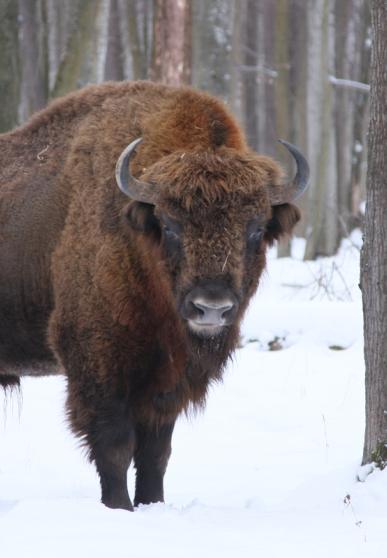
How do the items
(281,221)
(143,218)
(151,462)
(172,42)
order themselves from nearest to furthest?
(143,218) < (281,221) < (151,462) < (172,42)

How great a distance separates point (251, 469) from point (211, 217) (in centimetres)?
217

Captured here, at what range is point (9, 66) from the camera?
10.8 metres

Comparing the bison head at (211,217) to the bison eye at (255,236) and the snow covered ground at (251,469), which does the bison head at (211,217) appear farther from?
the snow covered ground at (251,469)

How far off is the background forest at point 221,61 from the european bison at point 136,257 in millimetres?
4977

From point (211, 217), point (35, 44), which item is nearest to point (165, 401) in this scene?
point (211, 217)

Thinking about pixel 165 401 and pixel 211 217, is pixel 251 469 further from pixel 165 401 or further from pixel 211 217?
pixel 211 217

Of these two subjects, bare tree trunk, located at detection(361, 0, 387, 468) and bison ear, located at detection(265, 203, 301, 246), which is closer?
bare tree trunk, located at detection(361, 0, 387, 468)

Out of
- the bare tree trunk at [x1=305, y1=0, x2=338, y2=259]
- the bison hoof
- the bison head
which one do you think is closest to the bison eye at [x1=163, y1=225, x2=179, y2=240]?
the bison head

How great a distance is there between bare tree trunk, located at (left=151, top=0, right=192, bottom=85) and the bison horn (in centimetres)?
779

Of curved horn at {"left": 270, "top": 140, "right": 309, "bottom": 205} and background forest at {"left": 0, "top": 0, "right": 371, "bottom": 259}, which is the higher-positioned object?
curved horn at {"left": 270, "top": 140, "right": 309, "bottom": 205}

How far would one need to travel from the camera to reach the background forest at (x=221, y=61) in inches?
480

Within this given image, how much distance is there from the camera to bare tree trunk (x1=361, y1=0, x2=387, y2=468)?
16.3 ft

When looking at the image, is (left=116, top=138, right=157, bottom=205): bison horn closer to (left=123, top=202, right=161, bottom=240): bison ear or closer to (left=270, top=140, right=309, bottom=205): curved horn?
(left=123, top=202, right=161, bottom=240): bison ear

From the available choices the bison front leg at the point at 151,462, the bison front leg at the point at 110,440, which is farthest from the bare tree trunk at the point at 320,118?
the bison front leg at the point at 110,440
